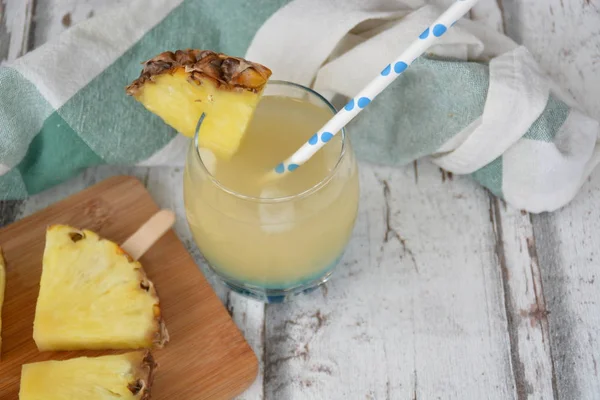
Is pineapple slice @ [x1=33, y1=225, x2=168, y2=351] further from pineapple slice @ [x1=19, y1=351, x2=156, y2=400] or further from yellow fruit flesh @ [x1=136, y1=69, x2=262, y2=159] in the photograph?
yellow fruit flesh @ [x1=136, y1=69, x2=262, y2=159]

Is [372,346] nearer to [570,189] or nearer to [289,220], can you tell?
[289,220]

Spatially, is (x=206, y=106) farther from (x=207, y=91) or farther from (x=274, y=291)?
(x=274, y=291)

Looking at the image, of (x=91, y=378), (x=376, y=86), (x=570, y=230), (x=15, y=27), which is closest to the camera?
(x=376, y=86)

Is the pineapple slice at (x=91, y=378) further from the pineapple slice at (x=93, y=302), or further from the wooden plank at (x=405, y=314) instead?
the wooden plank at (x=405, y=314)

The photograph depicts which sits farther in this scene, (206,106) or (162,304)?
(162,304)

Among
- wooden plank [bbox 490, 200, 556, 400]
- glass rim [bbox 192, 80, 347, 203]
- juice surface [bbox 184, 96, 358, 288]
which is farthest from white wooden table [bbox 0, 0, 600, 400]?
glass rim [bbox 192, 80, 347, 203]

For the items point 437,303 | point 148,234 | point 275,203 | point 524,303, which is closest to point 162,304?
point 148,234

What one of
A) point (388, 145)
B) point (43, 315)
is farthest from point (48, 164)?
point (388, 145)
